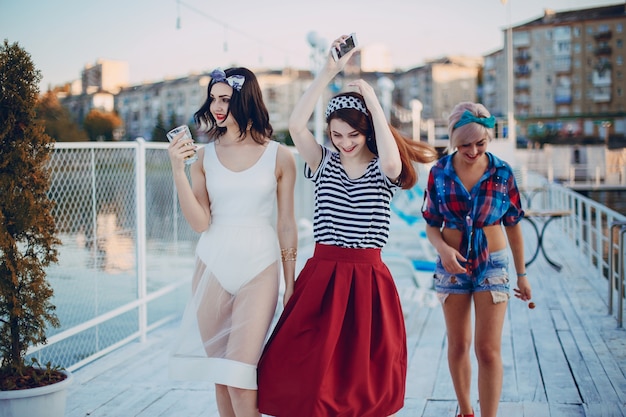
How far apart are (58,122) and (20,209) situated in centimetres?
435

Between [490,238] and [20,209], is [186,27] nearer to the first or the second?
[20,209]

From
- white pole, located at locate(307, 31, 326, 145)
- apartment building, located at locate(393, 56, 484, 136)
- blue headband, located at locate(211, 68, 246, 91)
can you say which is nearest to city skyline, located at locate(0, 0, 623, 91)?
white pole, located at locate(307, 31, 326, 145)

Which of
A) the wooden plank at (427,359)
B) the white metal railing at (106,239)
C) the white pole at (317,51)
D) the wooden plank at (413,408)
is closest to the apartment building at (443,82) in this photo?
the white pole at (317,51)

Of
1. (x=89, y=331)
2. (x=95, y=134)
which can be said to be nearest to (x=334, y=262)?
(x=89, y=331)

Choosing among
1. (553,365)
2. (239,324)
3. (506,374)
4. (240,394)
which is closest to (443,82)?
(553,365)

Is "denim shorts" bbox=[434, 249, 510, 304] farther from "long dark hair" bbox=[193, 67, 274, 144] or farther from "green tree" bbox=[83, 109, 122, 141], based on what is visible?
"green tree" bbox=[83, 109, 122, 141]

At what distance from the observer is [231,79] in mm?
3021

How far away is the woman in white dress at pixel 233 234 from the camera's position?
9.48ft

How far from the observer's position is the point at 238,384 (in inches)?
110

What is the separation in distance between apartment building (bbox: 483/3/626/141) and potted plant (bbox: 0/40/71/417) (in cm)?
8839

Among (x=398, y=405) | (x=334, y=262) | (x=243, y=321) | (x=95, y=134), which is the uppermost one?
(x=95, y=134)

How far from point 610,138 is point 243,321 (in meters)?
93.7

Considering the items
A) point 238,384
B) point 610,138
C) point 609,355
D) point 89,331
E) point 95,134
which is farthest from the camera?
point 610,138

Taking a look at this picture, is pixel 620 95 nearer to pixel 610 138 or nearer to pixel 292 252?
pixel 610 138
